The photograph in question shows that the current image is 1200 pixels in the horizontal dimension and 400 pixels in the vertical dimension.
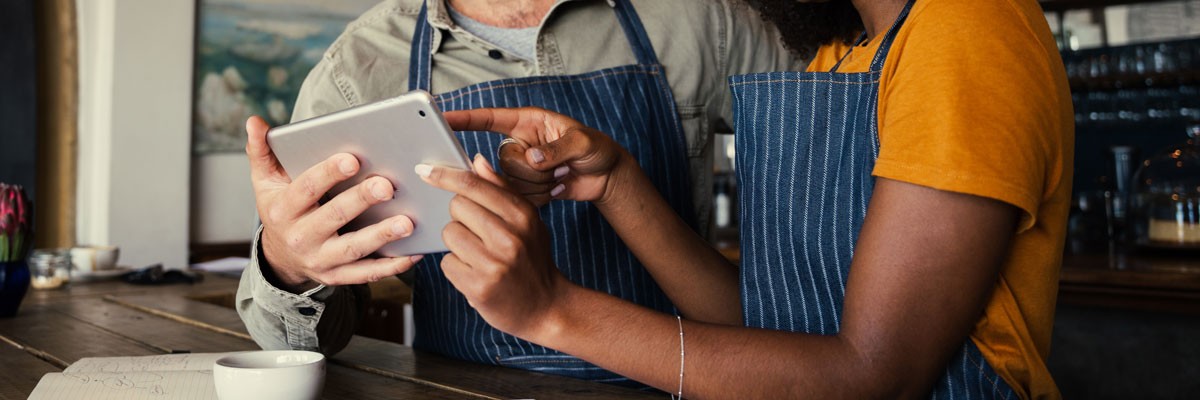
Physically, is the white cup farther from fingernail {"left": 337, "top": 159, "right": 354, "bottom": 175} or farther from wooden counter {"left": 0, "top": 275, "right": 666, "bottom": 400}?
fingernail {"left": 337, "top": 159, "right": 354, "bottom": 175}

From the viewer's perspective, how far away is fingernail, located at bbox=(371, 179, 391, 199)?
103cm

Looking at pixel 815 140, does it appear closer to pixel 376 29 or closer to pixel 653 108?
pixel 653 108

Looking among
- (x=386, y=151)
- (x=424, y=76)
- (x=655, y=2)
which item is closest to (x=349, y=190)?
(x=386, y=151)

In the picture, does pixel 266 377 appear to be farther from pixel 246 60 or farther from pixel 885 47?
pixel 246 60

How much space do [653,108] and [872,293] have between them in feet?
2.47

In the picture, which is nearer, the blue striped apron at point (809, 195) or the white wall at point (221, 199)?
the blue striped apron at point (809, 195)

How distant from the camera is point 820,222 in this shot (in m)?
1.16

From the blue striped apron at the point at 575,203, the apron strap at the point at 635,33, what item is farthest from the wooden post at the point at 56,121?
the apron strap at the point at 635,33

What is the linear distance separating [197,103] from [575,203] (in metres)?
3.72

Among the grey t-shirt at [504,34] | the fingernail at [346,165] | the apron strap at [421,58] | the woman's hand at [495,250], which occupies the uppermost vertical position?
the grey t-shirt at [504,34]

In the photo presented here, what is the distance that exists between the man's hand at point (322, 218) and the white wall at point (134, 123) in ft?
12.3

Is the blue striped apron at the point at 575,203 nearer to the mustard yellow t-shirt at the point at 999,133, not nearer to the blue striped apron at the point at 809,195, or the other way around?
the blue striped apron at the point at 809,195

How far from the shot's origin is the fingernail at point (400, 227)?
1050mm

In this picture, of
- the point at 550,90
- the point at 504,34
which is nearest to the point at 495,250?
the point at 550,90
